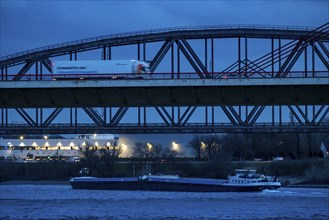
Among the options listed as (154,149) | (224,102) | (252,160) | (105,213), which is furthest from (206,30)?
(252,160)

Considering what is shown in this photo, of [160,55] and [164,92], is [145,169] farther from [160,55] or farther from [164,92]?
[164,92]

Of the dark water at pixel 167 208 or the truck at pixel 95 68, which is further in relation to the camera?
the dark water at pixel 167 208

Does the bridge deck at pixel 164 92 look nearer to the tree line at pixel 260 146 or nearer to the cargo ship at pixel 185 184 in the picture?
the cargo ship at pixel 185 184

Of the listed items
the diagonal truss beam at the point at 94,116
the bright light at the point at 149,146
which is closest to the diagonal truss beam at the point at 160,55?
the diagonal truss beam at the point at 94,116

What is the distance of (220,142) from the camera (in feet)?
440

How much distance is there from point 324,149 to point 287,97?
8511 cm

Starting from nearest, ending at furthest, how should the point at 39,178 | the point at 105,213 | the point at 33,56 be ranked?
1. the point at 105,213
2. the point at 33,56
3. the point at 39,178

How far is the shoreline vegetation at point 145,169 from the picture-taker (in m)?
111

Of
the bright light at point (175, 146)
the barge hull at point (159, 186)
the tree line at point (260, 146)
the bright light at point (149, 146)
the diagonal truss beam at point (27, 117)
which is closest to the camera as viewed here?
the diagonal truss beam at point (27, 117)

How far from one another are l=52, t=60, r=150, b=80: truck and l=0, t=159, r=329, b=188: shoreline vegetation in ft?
174

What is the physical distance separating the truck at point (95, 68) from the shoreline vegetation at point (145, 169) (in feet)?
174

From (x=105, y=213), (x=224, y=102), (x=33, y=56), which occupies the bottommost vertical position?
(x=105, y=213)

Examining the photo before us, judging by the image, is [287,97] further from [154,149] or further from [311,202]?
[154,149]

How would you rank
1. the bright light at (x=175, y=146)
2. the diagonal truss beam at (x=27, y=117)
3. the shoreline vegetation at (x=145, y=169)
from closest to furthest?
the diagonal truss beam at (x=27, y=117)
the shoreline vegetation at (x=145, y=169)
the bright light at (x=175, y=146)
